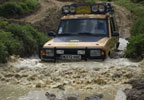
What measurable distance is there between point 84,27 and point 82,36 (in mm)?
451

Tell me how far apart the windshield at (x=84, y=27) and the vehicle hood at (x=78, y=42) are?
30 centimetres

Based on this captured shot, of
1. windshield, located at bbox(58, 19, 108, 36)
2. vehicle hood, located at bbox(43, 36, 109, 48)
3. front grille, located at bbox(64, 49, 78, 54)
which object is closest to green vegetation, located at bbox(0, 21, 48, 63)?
windshield, located at bbox(58, 19, 108, 36)

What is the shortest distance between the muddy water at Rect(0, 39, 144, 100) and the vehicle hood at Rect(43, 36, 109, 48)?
0.47 metres

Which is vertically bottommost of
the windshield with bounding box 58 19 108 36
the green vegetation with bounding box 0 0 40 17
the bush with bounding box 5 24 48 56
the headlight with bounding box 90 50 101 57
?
the green vegetation with bounding box 0 0 40 17

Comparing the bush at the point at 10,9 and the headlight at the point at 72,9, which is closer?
the headlight at the point at 72,9

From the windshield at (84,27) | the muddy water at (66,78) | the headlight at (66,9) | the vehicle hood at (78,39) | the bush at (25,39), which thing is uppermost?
the headlight at (66,9)

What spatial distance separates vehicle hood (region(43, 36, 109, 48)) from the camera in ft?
27.3

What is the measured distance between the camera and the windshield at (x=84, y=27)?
30.7 ft

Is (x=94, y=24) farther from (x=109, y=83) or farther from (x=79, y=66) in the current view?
(x=109, y=83)

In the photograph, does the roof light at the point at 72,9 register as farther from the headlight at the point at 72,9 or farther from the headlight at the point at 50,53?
the headlight at the point at 50,53

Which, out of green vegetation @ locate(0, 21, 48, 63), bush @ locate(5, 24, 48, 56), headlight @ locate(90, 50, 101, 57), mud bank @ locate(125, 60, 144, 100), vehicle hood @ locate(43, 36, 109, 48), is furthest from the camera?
bush @ locate(5, 24, 48, 56)

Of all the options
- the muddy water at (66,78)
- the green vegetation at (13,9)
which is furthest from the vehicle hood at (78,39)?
the green vegetation at (13,9)

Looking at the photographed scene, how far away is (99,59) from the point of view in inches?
327

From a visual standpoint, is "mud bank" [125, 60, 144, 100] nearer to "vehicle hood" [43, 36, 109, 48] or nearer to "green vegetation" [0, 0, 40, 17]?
"vehicle hood" [43, 36, 109, 48]
